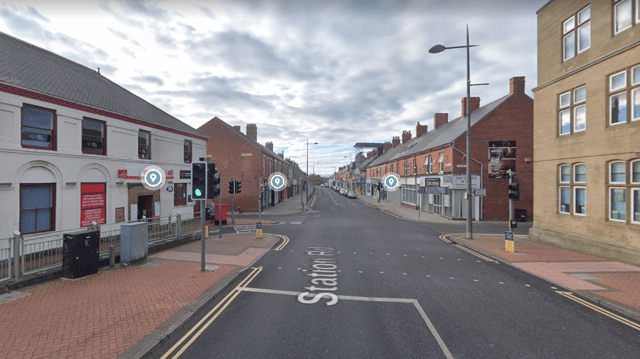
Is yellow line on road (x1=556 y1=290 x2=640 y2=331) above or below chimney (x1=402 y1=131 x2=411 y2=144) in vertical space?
below

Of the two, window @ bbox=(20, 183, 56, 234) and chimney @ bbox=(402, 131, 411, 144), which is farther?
chimney @ bbox=(402, 131, 411, 144)

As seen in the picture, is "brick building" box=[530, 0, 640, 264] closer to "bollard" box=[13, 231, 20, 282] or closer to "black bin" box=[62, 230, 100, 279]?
"black bin" box=[62, 230, 100, 279]

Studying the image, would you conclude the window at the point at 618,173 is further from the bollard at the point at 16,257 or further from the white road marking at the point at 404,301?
the bollard at the point at 16,257

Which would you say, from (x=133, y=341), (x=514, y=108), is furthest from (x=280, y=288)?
(x=514, y=108)

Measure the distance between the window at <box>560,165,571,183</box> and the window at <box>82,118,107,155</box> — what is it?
2298 centimetres

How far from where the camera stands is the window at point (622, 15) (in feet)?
36.0

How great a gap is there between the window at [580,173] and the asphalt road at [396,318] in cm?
647

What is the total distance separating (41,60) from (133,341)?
15.6m

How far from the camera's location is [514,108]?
25.5 m

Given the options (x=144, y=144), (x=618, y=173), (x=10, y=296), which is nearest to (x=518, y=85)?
(x=618, y=173)

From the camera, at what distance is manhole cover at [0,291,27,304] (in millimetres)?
6782

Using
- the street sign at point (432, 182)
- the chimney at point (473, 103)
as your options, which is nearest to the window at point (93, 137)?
the street sign at point (432, 182)

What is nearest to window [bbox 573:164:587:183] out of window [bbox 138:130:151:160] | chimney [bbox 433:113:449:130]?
window [bbox 138:130:151:160]

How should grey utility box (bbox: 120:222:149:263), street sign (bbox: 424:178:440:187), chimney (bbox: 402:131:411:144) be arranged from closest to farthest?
grey utility box (bbox: 120:222:149:263) → street sign (bbox: 424:178:440:187) → chimney (bbox: 402:131:411:144)
